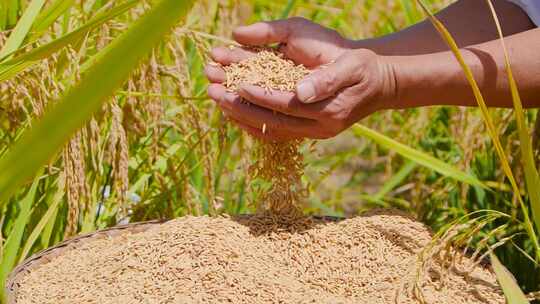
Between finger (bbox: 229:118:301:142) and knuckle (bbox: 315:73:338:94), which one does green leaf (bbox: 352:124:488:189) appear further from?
knuckle (bbox: 315:73:338:94)

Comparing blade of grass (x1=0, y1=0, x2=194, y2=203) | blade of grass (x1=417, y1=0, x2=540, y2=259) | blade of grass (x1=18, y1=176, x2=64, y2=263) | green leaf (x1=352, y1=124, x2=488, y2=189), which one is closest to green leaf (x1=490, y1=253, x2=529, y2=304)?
blade of grass (x1=417, y1=0, x2=540, y2=259)

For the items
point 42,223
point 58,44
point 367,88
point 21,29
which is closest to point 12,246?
point 42,223

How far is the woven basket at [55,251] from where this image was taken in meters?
1.39

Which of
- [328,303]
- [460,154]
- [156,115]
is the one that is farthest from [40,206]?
[460,154]

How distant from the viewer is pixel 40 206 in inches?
74.5

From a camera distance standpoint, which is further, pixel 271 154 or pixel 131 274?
pixel 271 154

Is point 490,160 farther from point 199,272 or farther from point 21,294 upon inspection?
point 21,294

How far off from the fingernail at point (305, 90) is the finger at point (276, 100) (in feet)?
0.12

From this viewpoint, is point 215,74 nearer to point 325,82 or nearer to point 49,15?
point 325,82

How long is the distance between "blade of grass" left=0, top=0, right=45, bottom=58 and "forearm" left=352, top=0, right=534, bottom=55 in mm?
739

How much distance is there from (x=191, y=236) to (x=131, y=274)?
136 millimetres

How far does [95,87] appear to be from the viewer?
76 centimetres

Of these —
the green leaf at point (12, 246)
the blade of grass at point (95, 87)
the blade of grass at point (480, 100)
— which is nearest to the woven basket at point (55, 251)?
the green leaf at point (12, 246)

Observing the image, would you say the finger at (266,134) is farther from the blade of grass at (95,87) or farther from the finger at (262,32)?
the blade of grass at (95,87)
